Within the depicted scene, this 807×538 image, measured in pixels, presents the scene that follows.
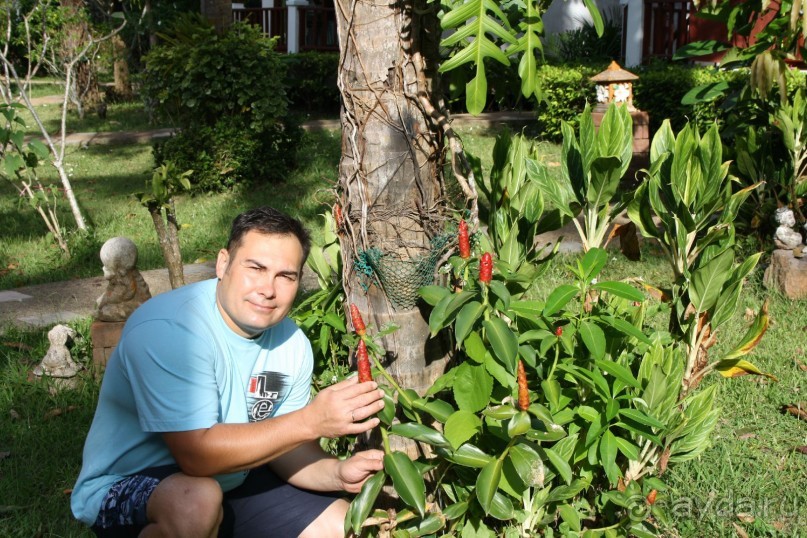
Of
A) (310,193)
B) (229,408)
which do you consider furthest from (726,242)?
(310,193)

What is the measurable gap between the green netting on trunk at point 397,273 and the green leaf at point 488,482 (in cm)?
66

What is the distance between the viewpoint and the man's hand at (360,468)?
2605mm

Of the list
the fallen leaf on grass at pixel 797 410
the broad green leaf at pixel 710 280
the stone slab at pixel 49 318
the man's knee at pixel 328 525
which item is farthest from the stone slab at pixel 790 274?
the stone slab at pixel 49 318

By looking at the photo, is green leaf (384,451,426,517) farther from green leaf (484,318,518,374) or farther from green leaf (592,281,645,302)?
green leaf (592,281,645,302)

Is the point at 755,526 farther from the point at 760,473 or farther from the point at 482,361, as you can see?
the point at 482,361

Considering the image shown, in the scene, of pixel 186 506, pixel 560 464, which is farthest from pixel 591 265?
pixel 186 506

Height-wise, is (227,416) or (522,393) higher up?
(522,393)

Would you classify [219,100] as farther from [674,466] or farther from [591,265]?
[591,265]

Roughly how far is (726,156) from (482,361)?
4569mm

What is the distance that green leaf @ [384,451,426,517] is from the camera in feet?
7.79

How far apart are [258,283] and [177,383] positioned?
379 millimetres

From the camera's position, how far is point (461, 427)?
2.53 m

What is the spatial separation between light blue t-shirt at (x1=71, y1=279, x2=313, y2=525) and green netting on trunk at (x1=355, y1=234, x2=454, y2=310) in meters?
0.34

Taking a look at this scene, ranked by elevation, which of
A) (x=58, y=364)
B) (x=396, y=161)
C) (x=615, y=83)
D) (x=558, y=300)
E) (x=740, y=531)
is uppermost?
(x=615, y=83)
